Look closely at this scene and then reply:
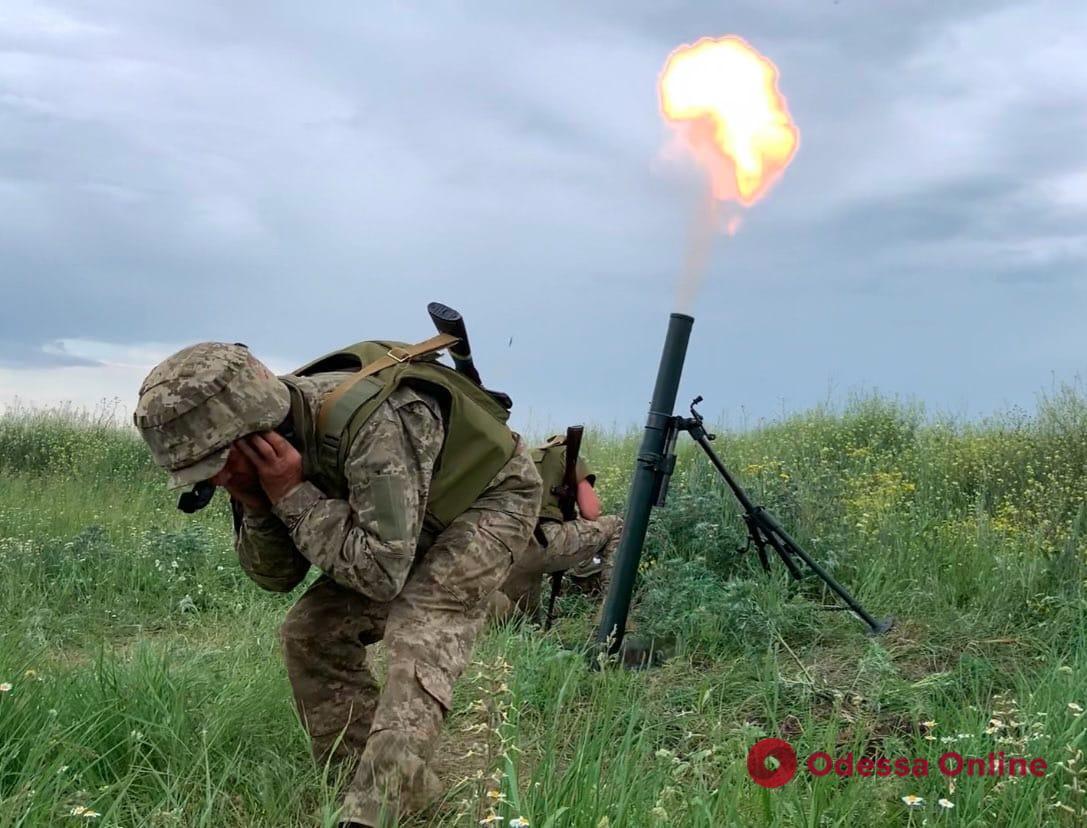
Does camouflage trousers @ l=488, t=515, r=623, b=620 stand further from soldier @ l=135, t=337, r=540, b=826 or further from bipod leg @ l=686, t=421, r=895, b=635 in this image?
soldier @ l=135, t=337, r=540, b=826

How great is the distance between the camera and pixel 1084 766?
10.4ft

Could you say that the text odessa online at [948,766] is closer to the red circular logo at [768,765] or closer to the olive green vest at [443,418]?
the red circular logo at [768,765]

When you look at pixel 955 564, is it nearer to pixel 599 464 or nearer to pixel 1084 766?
pixel 1084 766

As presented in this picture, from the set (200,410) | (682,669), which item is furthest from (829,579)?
(200,410)

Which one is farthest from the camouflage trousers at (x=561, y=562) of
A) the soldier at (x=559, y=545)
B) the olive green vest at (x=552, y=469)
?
the olive green vest at (x=552, y=469)

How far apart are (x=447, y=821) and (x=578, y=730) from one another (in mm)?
949

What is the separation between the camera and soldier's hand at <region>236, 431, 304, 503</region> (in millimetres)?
3078

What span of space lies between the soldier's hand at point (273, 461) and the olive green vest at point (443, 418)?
0.10 meters

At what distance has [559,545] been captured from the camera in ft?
20.8

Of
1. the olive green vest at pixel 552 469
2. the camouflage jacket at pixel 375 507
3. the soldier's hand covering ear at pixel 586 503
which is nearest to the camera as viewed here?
the camouflage jacket at pixel 375 507

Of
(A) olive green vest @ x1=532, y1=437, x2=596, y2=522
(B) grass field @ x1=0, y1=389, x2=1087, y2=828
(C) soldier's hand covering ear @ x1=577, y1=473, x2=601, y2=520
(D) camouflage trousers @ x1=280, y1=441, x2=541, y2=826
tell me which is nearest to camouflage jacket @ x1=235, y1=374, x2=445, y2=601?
(D) camouflage trousers @ x1=280, y1=441, x2=541, y2=826

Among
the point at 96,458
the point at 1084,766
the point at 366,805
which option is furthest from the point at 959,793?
the point at 96,458

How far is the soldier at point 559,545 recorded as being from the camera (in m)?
6.22

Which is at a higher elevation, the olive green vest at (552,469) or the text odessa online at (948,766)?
the olive green vest at (552,469)
